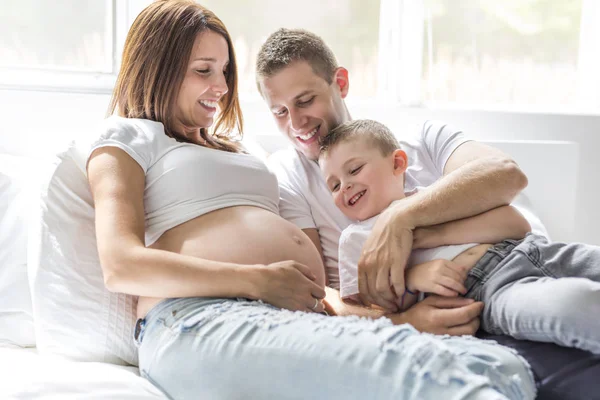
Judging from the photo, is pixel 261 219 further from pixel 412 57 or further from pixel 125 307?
pixel 412 57

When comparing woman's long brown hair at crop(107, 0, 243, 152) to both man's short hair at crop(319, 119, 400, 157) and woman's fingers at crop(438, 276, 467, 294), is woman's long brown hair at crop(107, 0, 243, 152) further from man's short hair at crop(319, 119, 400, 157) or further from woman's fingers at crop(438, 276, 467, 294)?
woman's fingers at crop(438, 276, 467, 294)

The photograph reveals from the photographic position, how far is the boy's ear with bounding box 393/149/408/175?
5.40 feet

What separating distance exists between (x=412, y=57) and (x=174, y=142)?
1.37m

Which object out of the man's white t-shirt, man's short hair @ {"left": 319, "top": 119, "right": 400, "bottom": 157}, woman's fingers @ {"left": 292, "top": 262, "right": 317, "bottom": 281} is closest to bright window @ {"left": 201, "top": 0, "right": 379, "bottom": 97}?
the man's white t-shirt

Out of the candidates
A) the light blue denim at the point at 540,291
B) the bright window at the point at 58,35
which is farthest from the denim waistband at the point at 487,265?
the bright window at the point at 58,35

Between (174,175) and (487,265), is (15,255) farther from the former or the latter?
(487,265)

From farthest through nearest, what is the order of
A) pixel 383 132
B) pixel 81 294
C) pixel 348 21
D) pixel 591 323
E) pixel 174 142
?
pixel 348 21
pixel 383 132
pixel 174 142
pixel 81 294
pixel 591 323

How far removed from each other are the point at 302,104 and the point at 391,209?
465 mm

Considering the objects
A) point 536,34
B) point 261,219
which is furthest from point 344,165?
point 536,34

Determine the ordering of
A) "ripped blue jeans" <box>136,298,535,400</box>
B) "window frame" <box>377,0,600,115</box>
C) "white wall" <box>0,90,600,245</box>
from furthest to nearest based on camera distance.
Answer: "window frame" <box>377,0,600,115</box>, "white wall" <box>0,90,600,245</box>, "ripped blue jeans" <box>136,298,535,400</box>

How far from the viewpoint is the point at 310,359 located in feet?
3.37

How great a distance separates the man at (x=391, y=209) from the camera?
1.42 metres

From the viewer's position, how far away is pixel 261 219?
145 centimetres

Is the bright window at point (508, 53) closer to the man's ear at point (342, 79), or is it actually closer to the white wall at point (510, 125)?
the white wall at point (510, 125)
